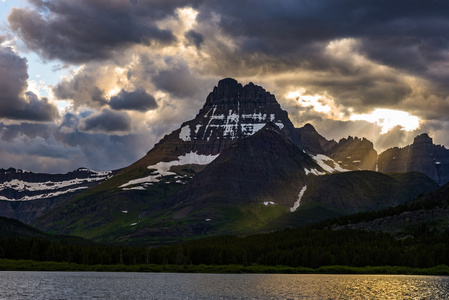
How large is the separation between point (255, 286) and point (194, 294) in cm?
3481

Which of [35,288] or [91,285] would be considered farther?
[91,285]

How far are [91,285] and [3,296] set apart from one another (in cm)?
4482

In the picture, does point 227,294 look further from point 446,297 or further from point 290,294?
point 446,297

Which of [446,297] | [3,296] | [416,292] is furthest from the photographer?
[416,292]

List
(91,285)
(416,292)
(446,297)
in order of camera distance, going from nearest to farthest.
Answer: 1. (446,297)
2. (416,292)
3. (91,285)

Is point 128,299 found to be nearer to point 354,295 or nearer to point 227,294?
point 227,294

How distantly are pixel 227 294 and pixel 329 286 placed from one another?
4353 centimetres

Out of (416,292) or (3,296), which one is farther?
(416,292)

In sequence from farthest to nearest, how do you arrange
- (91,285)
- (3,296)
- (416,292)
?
(91,285)
(416,292)
(3,296)

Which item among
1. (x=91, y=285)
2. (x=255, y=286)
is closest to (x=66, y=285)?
(x=91, y=285)

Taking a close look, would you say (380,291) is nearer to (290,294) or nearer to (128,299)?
(290,294)

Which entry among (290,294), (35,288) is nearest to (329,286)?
(290,294)

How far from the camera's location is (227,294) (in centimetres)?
15412

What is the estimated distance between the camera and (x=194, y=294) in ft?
506
